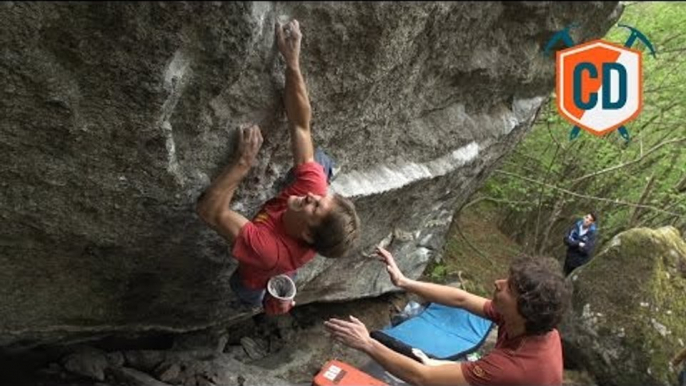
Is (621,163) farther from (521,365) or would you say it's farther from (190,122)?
(190,122)

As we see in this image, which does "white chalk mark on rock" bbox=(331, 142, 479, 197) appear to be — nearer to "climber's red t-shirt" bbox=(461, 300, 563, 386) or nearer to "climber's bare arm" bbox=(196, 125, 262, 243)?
"climber's bare arm" bbox=(196, 125, 262, 243)

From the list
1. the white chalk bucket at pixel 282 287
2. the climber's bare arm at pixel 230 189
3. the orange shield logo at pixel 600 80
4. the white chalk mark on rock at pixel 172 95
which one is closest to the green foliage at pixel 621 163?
the orange shield logo at pixel 600 80

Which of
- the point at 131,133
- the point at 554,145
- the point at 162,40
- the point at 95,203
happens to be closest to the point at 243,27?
the point at 162,40

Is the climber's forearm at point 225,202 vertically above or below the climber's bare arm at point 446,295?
above

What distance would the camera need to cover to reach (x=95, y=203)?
14.0ft

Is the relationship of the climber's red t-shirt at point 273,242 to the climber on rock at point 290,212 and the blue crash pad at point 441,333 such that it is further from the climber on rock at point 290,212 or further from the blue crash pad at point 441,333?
the blue crash pad at point 441,333

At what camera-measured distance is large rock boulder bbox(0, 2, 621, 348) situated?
11.4 ft

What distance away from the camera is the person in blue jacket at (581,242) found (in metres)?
10.9

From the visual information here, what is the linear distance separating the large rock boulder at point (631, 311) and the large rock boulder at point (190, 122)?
2.83 m

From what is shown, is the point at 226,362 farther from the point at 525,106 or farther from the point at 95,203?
the point at 525,106

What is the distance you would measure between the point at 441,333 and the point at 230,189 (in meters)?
4.82

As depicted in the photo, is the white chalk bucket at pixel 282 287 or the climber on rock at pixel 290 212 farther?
the white chalk bucket at pixel 282 287

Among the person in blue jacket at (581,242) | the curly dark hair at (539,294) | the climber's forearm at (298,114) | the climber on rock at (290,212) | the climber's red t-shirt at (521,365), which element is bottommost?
the person in blue jacket at (581,242)

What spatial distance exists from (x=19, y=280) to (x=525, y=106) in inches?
215
